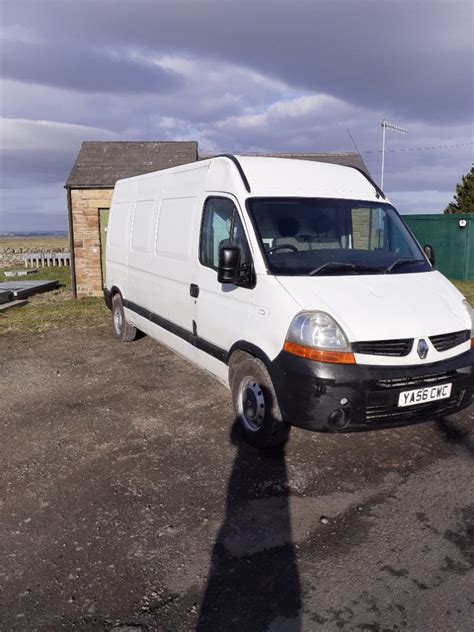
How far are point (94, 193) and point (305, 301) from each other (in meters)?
11.2

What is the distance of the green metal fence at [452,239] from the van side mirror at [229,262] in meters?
14.5

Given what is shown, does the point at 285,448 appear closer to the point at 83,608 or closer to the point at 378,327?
the point at 378,327

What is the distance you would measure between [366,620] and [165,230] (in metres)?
4.57

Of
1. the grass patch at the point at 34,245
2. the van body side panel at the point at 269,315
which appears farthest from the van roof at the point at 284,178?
the grass patch at the point at 34,245

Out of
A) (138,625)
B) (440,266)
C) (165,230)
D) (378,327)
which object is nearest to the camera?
(138,625)

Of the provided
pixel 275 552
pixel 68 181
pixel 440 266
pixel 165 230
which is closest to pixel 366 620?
Result: pixel 275 552

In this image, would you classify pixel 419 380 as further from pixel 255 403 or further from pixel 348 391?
pixel 255 403

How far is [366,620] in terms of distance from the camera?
2.48 meters

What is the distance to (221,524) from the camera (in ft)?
10.9

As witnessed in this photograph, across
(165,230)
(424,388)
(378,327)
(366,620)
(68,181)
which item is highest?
(68,181)

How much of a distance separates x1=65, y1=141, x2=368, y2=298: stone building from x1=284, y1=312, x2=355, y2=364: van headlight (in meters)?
10.7

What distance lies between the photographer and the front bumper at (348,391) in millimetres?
3604

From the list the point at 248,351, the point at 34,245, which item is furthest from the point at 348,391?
the point at 34,245

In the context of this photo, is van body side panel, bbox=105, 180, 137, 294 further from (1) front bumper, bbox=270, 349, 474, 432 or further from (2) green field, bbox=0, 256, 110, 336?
(1) front bumper, bbox=270, 349, 474, 432
